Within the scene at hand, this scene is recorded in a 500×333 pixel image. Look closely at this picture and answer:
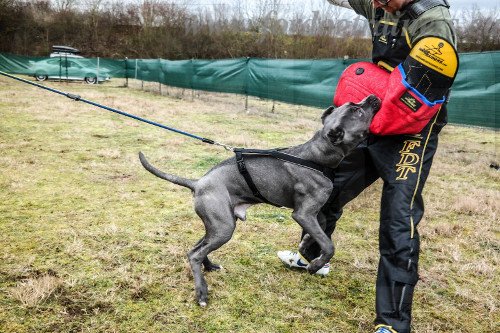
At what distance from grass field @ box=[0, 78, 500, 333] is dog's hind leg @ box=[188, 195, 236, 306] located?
0.12m

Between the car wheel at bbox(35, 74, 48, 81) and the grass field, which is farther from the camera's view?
the car wheel at bbox(35, 74, 48, 81)

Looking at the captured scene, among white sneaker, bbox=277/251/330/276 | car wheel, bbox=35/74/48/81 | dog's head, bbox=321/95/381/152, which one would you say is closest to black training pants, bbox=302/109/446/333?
dog's head, bbox=321/95/381/152

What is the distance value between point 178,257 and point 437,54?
94.9 inches

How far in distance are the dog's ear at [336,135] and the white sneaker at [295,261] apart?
3.55ft

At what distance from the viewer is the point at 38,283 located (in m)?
2.71

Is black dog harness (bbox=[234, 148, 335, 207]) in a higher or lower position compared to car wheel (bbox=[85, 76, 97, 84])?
lower

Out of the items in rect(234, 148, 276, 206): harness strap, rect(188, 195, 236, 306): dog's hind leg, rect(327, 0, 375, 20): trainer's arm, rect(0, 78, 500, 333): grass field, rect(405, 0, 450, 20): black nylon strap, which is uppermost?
rect(327, 0, 375, 20): trainer's arm

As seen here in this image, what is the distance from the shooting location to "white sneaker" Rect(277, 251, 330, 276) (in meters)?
3.15

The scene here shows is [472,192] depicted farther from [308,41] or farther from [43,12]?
[43,12]

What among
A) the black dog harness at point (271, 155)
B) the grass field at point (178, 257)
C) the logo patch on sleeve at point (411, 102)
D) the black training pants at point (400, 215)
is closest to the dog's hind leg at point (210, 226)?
the grass field at point (178, 257)

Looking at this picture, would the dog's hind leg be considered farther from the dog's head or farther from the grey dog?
the dog's head

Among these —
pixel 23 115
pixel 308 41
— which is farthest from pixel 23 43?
pixel 23 115

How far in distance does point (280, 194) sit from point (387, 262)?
81 centimetres

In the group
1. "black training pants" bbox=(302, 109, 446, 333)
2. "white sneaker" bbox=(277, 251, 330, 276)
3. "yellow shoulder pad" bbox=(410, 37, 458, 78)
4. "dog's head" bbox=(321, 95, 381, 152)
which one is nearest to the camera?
"yellow shoulder pad" bbox=(410, 37, 458, 78)
